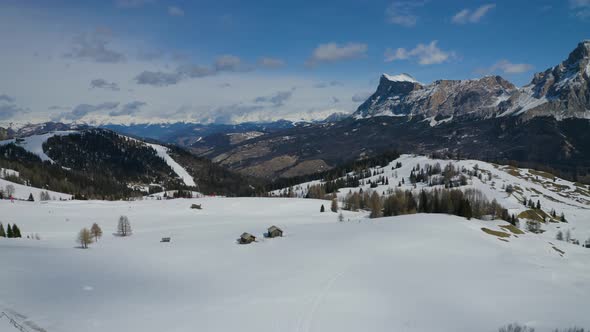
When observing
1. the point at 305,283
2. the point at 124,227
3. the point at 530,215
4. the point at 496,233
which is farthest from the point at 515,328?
the point at 530,215

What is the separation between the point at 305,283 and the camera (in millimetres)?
41938

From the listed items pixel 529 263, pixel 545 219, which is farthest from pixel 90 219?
pixel 545 219

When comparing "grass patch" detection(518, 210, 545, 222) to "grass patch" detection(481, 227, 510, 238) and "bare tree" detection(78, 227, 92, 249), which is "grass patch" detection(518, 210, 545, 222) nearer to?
"grass patch" detection(481, 227, 510, 238)

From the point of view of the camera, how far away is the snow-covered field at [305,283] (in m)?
31.1

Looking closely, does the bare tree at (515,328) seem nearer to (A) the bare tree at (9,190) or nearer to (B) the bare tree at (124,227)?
(B) the bare tree at (124,227)

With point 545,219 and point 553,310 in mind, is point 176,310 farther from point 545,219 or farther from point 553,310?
point 545,219

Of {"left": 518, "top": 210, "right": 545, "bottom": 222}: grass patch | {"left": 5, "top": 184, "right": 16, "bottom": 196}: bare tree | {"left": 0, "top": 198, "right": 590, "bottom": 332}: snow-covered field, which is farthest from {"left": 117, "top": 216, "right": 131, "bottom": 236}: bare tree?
{"left": 518, "top": 210, "right": 545, "bottom": 222}: grass patch

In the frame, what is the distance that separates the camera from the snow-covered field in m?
31.1

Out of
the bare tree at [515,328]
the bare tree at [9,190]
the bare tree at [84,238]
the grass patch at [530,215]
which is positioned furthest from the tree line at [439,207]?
the bare tree at [9,190]

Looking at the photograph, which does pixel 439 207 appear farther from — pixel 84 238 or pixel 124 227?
pixel 84 238

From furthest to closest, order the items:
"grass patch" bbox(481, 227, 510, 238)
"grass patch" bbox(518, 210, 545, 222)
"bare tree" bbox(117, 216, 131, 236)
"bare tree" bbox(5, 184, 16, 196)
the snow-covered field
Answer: "bare tree" bbox(5, 184, 16, 196) → "grass patch" bbox(518, 210, 545, 222) → "bare tree" bbox(117, 216, 131, 236) → "grass patch" bbox(481, 227, 510, 238) → the snow-covered field

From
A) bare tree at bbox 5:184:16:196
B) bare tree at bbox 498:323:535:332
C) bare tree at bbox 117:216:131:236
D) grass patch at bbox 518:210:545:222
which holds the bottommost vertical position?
grass patch at bbox 518:210:545:222

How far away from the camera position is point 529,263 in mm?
60750

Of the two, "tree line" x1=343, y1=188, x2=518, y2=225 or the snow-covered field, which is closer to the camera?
the snow-covered field
